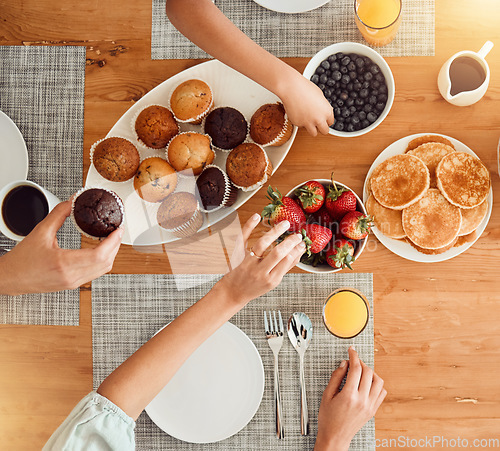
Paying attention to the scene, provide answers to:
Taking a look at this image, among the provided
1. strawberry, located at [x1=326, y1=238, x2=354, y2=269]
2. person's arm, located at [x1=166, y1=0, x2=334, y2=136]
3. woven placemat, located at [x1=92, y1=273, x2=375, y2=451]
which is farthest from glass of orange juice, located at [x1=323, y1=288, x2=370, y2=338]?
person's arm, located at [x1=166, y1=0, x2=334, y2=136]

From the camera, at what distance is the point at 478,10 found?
1288mm

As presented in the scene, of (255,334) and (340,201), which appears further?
(255,334)

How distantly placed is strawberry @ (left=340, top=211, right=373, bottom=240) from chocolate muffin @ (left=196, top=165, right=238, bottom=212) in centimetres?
31

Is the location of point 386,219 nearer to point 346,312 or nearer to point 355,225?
point 355,225

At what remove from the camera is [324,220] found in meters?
1.22

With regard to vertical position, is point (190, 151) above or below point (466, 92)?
below

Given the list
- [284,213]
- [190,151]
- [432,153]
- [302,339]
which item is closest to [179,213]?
[190,151]

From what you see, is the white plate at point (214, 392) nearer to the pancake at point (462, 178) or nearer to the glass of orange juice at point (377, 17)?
the pancake at point (462, 178)

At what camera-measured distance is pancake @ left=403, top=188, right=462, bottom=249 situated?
1.21 meters

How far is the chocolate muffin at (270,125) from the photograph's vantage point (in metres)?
1.19

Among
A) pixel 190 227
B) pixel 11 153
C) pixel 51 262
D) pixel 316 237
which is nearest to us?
pixel 51 262

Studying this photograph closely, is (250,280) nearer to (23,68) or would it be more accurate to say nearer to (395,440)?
(395,440)

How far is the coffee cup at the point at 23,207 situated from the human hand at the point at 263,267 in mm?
545

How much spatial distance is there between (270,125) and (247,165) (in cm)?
12
